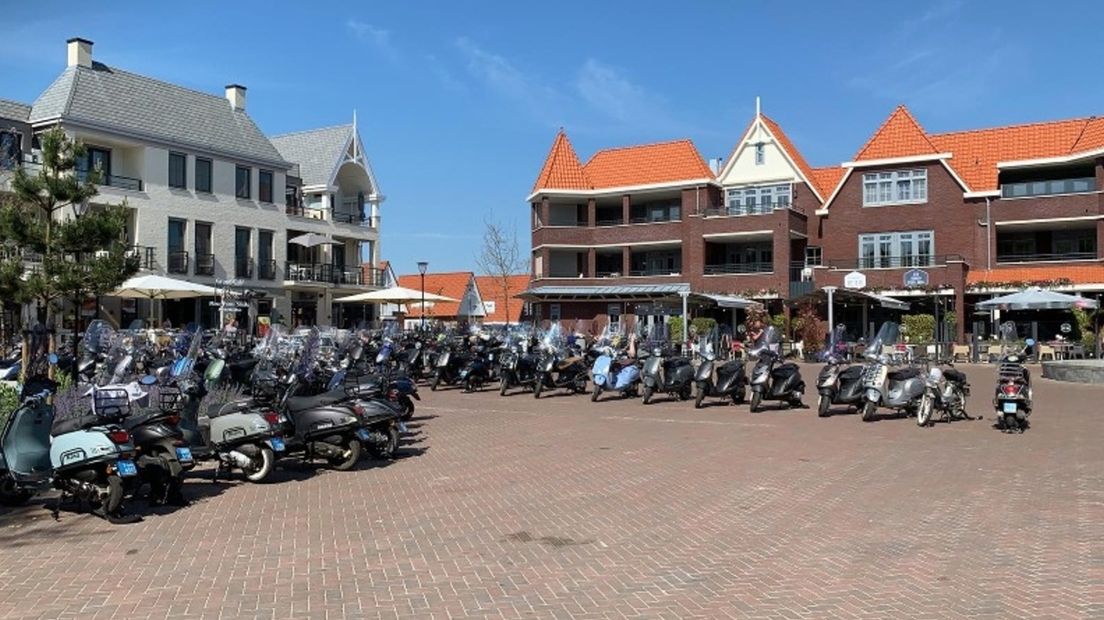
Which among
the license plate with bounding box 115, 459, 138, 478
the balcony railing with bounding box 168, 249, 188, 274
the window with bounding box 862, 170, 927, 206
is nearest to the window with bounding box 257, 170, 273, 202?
the balcony railing with bounding box 168, 249, 188, 274

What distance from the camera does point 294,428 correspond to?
9.90 meters

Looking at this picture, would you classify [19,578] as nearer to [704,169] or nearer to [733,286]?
[733,286]

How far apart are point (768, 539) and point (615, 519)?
1.31 metres

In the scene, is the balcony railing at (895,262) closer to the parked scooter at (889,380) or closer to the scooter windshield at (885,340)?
the scooter windshield at (885,340)

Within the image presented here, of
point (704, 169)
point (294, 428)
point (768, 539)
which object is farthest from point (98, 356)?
point (704, 169)

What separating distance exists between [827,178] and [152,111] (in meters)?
32.4

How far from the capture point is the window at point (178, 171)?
36.2m

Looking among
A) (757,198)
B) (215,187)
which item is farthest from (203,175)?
(757,198)

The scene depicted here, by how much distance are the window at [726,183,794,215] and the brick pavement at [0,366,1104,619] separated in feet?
110

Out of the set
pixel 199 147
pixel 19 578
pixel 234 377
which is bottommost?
pixel 19 578

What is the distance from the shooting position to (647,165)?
4841 cm

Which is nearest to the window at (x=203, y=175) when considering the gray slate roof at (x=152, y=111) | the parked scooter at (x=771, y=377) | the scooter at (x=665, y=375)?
the gray slate roof at (x=152, y=111)

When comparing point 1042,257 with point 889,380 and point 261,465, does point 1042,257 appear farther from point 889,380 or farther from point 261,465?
point 261,465

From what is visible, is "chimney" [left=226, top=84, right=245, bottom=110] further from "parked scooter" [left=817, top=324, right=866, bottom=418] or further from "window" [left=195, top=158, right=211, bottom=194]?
"parked scooter" [left=817, top=324, right=866, bottom=418]
